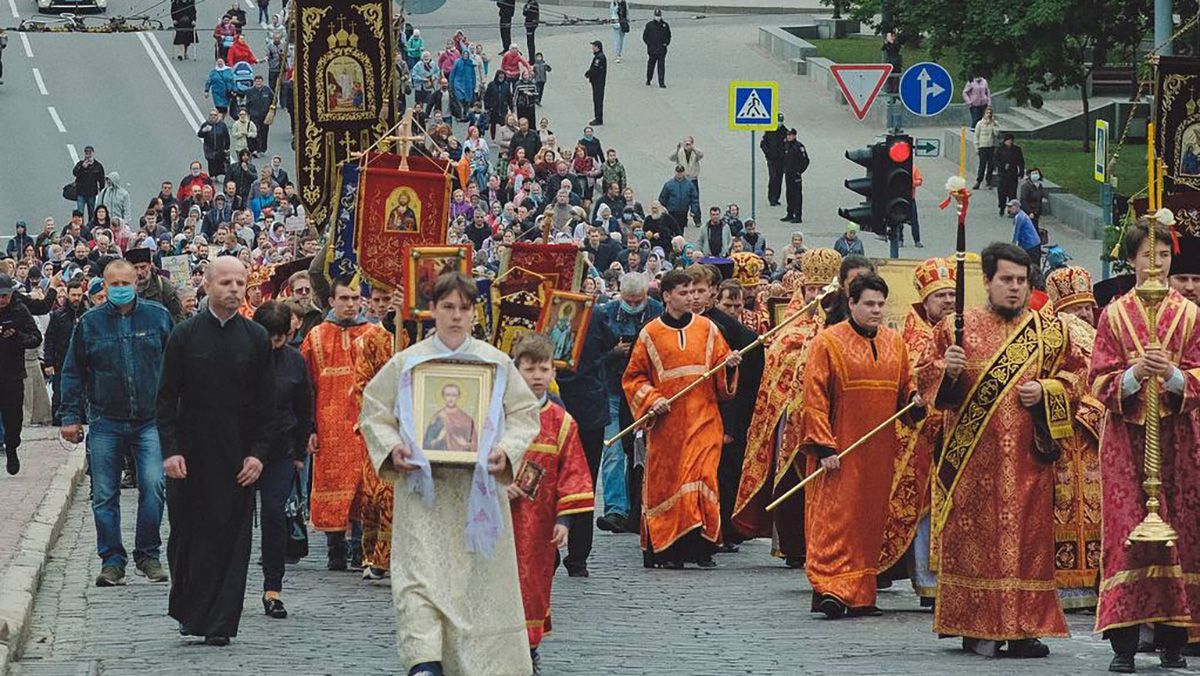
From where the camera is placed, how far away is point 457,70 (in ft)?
162

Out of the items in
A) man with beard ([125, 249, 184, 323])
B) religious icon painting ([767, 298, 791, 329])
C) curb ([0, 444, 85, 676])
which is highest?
man with beard ([125, 249, 184, 323])

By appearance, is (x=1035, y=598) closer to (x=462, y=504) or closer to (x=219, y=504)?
(x=462, y=504)

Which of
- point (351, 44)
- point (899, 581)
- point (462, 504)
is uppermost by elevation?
point (351, 44)

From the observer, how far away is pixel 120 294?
1519cm

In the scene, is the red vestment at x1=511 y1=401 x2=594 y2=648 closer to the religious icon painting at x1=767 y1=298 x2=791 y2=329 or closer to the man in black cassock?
the man in black cassock

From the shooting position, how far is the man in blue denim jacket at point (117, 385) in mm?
15250

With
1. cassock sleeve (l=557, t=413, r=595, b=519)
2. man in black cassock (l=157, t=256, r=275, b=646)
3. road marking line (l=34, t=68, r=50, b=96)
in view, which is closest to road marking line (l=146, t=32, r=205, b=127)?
road marking line (l=34, t=68, r=50, b=96)

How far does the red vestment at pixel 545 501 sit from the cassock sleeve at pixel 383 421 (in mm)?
959

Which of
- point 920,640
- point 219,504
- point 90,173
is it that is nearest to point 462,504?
point 219,504

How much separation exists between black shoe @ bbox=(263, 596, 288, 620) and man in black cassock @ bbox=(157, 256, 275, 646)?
0.91 m

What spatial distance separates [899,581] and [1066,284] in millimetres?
2360

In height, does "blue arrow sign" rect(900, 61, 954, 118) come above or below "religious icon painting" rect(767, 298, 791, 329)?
above

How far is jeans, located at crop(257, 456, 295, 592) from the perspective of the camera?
14383mm

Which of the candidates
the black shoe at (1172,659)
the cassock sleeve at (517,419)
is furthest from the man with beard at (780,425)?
the cassock sleeve at (517,419)
